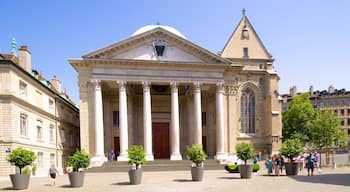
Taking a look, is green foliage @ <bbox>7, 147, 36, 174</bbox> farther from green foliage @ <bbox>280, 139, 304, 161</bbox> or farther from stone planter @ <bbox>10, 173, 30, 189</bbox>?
green foliage @ <bbox>280, 139, 304, 161</bbox>

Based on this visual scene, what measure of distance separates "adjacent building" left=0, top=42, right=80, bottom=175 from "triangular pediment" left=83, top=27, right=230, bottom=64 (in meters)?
6.92

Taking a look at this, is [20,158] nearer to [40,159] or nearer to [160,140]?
[40,159]

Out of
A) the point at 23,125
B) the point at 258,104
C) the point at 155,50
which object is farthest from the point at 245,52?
the point at 23,125

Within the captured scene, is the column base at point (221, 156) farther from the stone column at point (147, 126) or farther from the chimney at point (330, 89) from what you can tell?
the chimney at point (330, 89)

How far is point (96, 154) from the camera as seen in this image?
1542 inches

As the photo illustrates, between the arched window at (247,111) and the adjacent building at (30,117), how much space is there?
80.6ft

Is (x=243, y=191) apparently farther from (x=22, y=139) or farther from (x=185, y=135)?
(x=185, y=135)

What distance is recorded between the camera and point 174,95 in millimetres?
41250

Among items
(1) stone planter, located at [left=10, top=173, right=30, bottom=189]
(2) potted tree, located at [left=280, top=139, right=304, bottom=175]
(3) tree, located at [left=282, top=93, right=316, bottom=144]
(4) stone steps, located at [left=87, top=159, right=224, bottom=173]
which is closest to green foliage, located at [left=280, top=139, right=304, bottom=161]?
(2) potted tree, located at [left=280, top=139, right=304, bottom=175]

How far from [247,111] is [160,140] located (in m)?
13.7

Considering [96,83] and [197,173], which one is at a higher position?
[96,83]

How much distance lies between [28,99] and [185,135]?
22779 millimetres

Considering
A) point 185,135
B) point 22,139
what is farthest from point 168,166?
point 22,139

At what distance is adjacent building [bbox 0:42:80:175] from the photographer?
1120 inches
